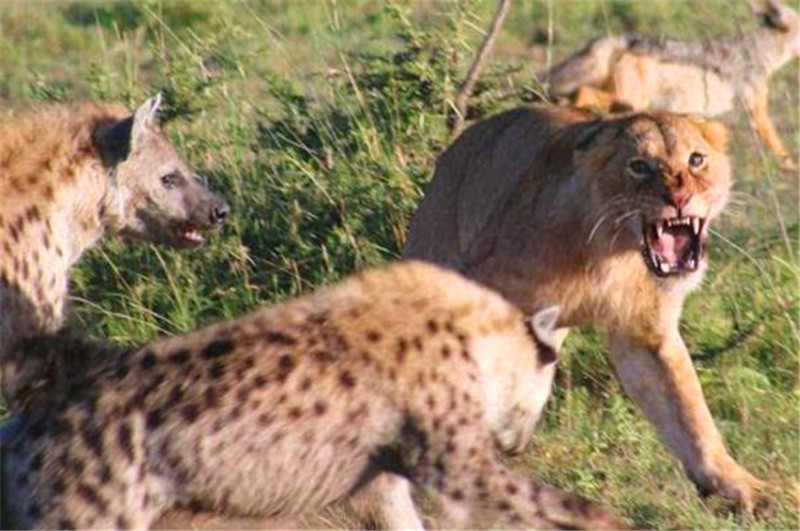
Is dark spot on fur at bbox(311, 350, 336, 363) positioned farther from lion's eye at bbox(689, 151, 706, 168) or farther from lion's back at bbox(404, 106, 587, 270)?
lion's eye at bbox(689, 151, 706, 168)

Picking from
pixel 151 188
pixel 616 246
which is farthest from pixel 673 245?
pixel 151 188

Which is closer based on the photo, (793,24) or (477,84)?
(477,84)

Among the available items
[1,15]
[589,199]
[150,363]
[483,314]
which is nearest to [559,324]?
[589,199]

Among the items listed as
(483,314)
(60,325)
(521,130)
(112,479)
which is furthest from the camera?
(521,130)

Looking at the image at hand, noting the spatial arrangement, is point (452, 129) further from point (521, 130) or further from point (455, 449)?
point (455, 449)

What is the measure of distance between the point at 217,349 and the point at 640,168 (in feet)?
4.39

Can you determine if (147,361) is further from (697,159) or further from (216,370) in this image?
(697,159)

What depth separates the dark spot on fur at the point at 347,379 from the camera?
4789 millimetres

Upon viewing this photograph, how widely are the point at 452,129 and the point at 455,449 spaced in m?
2.56

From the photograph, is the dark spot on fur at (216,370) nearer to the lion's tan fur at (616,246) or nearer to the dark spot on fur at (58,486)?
the dark spot on fur at (58,486)

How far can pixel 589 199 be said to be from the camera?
5.77 metres

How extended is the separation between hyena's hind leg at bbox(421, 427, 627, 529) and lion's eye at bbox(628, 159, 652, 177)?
118cm

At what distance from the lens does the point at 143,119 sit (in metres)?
5.95

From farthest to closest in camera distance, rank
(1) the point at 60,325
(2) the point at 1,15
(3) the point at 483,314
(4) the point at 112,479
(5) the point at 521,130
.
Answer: (2) the point at 1,15 < (5) the point at 521,130 < (1) the point at 60,325 < (3) the point at 483,314 < (4) the point at 112,479
